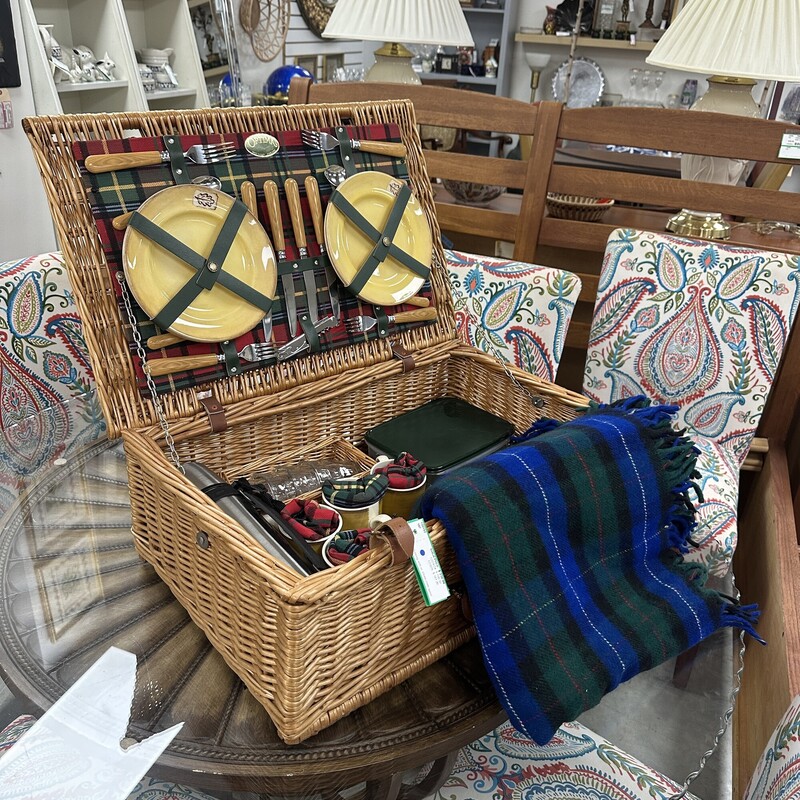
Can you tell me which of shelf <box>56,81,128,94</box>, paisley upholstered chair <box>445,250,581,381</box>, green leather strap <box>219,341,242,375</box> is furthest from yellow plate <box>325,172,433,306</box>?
shelf <box>56,81,128,94</box>

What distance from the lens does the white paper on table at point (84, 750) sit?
741 mm

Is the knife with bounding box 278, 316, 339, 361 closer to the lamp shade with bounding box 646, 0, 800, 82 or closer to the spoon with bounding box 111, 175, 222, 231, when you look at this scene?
the spoon with bounding box 111, 175, 222, 231

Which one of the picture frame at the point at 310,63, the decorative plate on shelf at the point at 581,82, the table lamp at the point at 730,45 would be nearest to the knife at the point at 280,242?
the table lamp at the point at 730,45

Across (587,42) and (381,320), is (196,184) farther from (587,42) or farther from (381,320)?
(587,42)

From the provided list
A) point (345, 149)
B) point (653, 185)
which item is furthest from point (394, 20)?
point (345, 149)

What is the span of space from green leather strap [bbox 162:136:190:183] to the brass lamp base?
1.40 m

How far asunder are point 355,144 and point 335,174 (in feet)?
0.28

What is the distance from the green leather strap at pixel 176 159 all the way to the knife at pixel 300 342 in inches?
11.8

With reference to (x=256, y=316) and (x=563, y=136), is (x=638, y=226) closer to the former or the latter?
(x=563, y=136)

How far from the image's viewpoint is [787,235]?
6.52 ft

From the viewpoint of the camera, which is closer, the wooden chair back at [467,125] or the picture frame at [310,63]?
the wooden chair back at [467,125]

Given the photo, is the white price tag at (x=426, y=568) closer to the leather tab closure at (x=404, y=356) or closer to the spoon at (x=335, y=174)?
the leather tab closure at (x=404, y=356)

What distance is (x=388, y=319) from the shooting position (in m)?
1.32

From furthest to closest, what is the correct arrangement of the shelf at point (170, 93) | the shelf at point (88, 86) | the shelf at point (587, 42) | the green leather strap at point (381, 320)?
the shelf at point (587, 42) → the shelf at point (170, 93) → the shelf at point (88, 86) → the green leather strap at point (381, 320)
